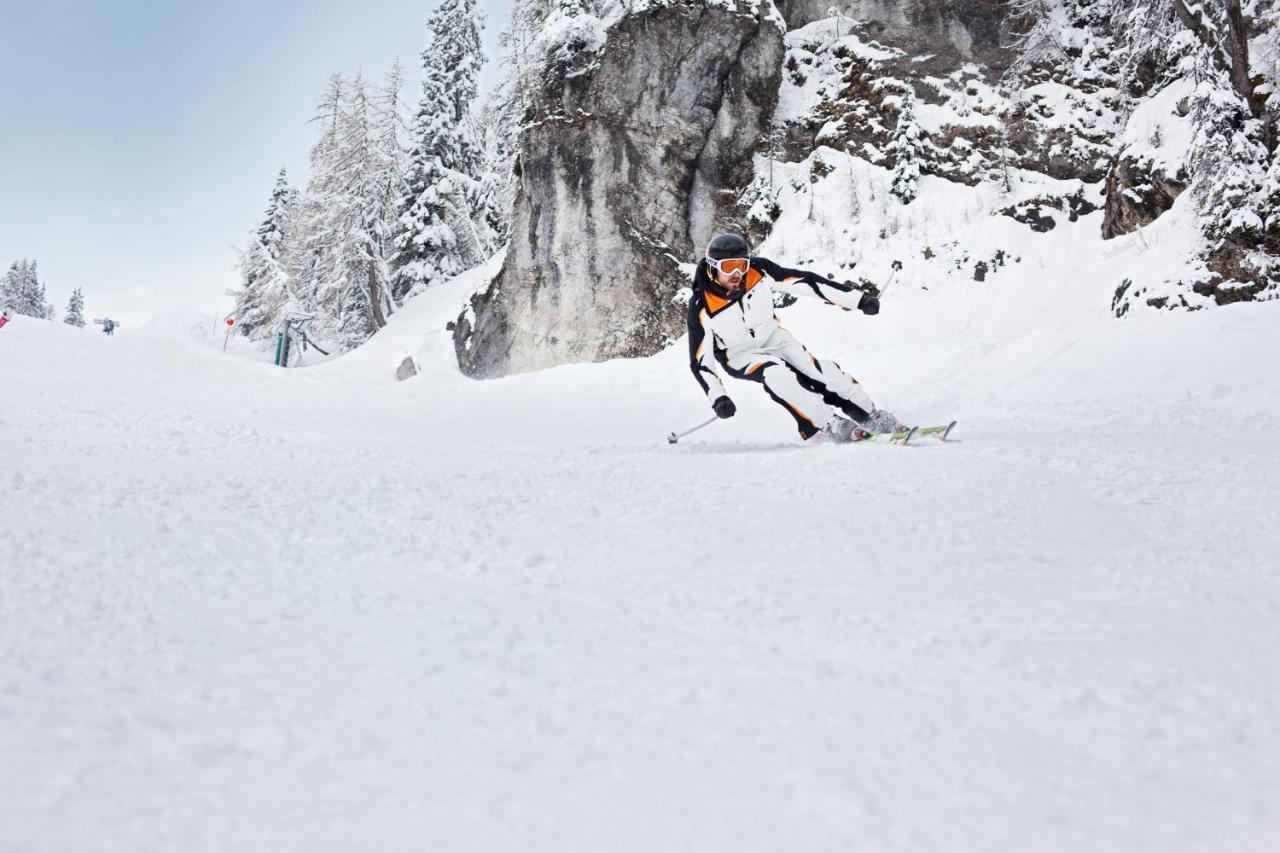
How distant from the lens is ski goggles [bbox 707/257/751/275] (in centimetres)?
695

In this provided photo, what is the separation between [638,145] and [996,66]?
8.77m

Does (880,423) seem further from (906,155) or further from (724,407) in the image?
(906,155)

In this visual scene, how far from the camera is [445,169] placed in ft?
97.7

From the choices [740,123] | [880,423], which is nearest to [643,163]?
[740,123]

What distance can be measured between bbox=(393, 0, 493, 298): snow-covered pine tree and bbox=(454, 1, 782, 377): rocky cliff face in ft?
31.7

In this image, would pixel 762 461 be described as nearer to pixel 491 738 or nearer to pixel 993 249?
pixel 491 738

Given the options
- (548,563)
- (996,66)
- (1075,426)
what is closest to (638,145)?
(996,66)

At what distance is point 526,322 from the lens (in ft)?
66.6

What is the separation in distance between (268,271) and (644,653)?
3897 centimetres

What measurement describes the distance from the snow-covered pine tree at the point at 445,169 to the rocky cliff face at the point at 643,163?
9666 mm

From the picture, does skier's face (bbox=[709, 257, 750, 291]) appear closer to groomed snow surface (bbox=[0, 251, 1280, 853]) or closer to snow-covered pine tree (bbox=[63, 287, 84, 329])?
groomed snow surface (bbox=[0, 251, 1280, 853])

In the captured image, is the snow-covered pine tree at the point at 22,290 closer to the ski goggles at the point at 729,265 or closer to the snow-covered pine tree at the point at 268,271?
the snow-covered pine tree at the point at 268,271

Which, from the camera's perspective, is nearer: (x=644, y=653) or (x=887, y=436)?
(x=644, y=653)

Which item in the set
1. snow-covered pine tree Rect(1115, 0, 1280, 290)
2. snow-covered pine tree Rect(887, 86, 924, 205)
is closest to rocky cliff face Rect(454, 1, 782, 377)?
snow-covered pine tree Rect(887, 86, 924, 205)
